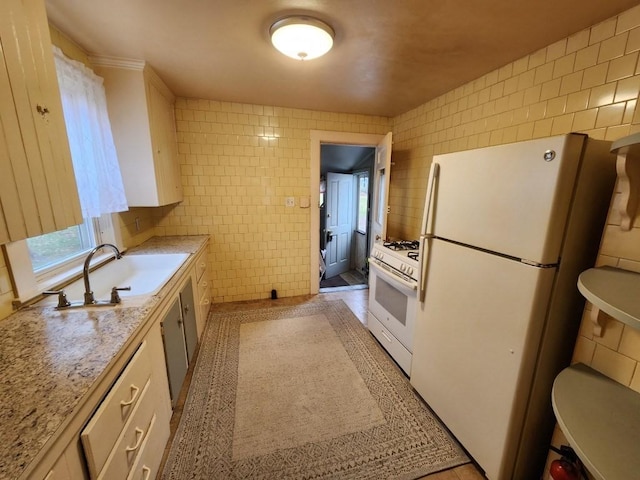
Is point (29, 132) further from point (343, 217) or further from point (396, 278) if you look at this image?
point (343, 217)

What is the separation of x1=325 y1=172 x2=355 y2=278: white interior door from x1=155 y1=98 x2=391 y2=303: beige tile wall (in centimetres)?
168

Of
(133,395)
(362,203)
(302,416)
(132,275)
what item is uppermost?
(362,203)

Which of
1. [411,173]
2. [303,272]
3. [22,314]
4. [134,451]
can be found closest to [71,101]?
[22,314]

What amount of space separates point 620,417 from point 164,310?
203cm

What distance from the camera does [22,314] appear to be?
3.87 ft

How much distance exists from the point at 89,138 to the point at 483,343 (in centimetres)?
261

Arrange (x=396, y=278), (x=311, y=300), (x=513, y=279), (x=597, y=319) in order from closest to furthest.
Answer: (x=597, y=319), (x=513, y=279), (x=396, y=278), (x=311, y=300)

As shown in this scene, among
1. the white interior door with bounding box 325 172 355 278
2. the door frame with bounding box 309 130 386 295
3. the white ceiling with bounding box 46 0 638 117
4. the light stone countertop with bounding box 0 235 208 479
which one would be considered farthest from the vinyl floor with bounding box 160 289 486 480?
the white ceiling with bounding box 46 0 638 117

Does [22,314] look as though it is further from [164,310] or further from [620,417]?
[620,417]

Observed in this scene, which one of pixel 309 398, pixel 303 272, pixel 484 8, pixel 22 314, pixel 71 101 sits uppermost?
pixel 484 8

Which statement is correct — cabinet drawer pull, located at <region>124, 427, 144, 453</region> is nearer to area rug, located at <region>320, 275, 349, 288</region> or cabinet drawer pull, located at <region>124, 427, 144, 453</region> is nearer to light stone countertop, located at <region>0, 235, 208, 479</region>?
light stone countertop, located at <region>0, 235, 208, 479</region>

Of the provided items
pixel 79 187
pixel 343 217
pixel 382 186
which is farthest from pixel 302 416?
pixel 343 217

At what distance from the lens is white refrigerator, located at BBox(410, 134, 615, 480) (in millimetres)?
1050

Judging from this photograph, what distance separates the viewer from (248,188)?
10.0ft
